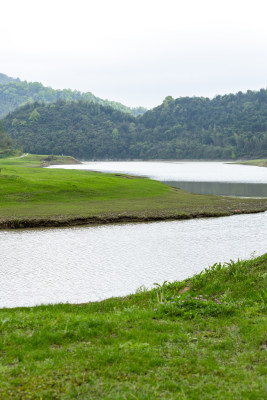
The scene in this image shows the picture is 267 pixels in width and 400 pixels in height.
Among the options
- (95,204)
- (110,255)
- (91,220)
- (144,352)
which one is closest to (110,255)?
(110,255)

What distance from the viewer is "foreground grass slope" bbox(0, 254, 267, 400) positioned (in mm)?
8703

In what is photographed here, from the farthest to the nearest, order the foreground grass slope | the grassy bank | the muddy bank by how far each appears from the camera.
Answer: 1. the grassy bank
2. the muddy bank
3. the foreground grass slope

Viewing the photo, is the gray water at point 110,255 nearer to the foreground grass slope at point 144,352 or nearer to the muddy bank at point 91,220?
the muddy bank at point 91,220

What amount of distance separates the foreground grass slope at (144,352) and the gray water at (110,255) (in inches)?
278

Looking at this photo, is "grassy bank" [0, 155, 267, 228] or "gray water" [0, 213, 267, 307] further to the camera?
"grassy bank" [0, 155, 267, 228]

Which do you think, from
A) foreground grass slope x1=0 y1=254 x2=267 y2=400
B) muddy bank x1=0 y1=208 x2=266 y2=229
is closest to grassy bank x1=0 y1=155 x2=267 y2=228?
muddy bank x1=0 y1=208 x2=266 y2=229

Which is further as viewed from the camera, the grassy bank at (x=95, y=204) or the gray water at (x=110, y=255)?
the grassy bank at (x=95, y=204)

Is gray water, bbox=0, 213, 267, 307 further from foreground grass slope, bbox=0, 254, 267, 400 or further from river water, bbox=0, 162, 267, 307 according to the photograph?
foreground grass slope, bbox=0, 254, 267, 400

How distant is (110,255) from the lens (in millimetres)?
29141

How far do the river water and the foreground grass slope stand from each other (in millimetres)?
6987

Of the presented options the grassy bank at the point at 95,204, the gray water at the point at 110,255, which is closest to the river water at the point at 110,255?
the gray water at the point at 110,255

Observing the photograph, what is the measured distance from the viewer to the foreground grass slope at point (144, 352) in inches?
343

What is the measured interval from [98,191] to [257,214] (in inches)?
981

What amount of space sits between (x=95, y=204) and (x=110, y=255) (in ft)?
81.1
